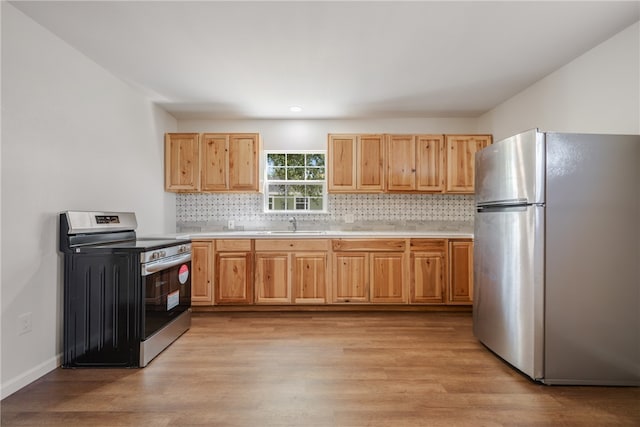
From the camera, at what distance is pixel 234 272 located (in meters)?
3.85

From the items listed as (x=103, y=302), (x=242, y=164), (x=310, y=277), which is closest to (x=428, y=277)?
(x=310, y=277)

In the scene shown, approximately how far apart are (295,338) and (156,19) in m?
2.69

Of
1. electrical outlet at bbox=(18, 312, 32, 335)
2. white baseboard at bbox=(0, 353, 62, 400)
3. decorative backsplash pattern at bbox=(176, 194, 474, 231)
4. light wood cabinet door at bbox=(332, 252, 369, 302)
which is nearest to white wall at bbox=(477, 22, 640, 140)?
decorative backsplash pattern at bbox=(176, 194, 474, 231)

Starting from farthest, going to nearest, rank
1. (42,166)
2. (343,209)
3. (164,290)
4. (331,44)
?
(343,209) → (164,290) → (331,44) → (42,166)

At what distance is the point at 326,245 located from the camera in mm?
3887

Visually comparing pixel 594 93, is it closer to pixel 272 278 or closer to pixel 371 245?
pixel 371 245

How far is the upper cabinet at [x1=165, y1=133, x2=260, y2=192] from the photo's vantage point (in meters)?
4.12

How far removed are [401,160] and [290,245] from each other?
174cm

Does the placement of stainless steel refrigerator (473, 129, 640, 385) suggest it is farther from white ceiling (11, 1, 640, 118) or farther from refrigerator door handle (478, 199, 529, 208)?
white ceiling (11, 1, 640, 118)

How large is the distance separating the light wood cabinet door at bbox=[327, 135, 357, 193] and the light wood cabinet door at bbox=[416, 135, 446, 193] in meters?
0.81

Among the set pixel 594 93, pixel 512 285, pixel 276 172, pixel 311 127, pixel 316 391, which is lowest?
pixel 316 391

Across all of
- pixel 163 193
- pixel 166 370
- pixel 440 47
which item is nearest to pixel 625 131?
Answer: pixel 440 47

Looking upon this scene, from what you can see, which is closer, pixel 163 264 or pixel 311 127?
pixel 163 264

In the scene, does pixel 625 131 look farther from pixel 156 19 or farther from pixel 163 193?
pixel 163 193
